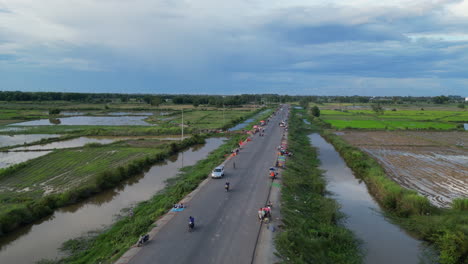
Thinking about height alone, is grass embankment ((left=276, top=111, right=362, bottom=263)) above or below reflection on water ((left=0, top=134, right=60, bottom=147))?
below

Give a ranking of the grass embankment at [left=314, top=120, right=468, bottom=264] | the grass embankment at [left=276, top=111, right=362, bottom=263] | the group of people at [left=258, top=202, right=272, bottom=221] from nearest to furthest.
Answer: the grass embankment at [left=276, top=111, right=362, bottom=263] < the grass embankment at [left=314, top=120, right=468, bottom=264] < the group of people at [left=258, top=202, right=272, bottom=221]

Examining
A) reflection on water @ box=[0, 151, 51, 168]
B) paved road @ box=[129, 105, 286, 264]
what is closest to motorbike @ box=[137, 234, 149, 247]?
paved road @ box=[129, 105, 286, 264]

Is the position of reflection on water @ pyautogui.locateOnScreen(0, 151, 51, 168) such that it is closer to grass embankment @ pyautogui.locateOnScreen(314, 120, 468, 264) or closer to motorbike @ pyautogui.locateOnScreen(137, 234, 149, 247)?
motorbike @ pyautogui.locateOnScreen(137, 234, 149, 247)

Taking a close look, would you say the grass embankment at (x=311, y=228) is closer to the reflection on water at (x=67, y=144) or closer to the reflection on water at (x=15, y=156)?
the reflection on water at (x=15, y=156)

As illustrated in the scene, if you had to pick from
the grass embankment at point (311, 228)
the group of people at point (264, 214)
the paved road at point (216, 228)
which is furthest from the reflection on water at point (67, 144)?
the group of people at point (264, 214)

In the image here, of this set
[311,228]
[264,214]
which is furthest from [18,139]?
[311,228]

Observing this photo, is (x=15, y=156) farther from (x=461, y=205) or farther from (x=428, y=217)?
(x=461, y=205)
